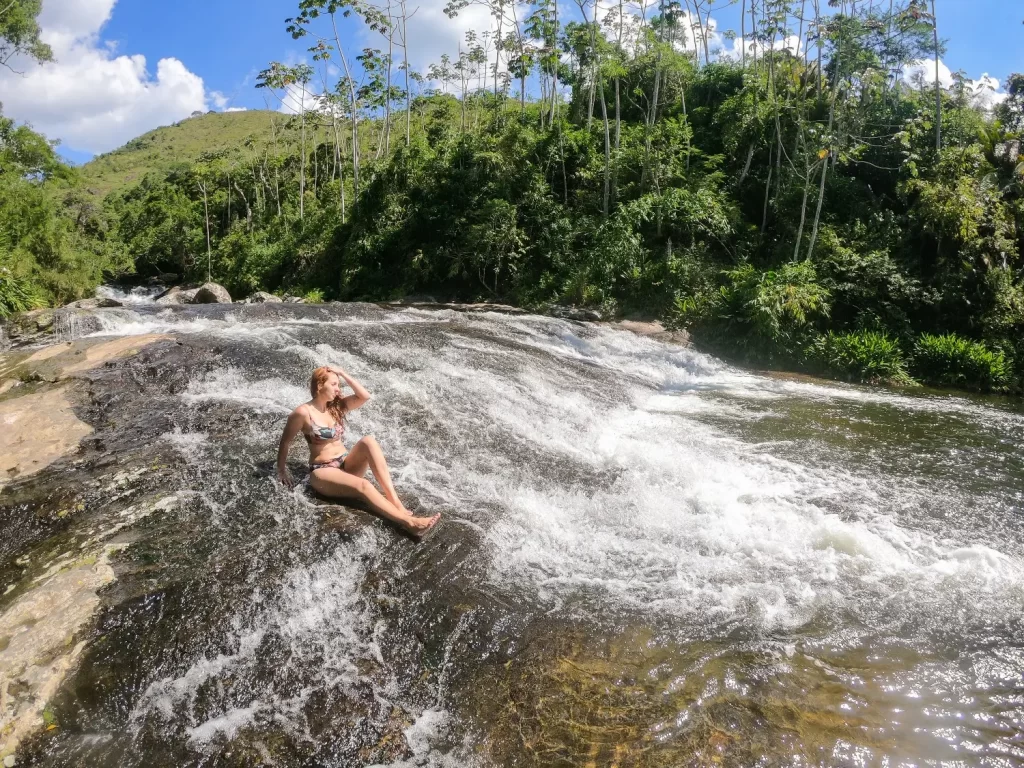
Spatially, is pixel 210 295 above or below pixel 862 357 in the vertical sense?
above

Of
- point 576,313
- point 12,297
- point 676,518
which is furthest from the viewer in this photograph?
point 576,313

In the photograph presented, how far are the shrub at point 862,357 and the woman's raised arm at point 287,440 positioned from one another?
35.3 feet

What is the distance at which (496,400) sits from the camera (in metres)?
7.79

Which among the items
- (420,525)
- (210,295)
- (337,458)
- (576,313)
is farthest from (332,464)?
(210,295)

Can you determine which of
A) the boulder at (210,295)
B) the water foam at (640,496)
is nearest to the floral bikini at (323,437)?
the water foam at (640,496)

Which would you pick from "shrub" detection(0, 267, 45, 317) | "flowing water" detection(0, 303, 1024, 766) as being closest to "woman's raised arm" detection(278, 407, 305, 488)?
"flowing water" detection(0, 303, 1024, 766)

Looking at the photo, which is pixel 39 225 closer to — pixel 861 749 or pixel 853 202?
pixel 853 202

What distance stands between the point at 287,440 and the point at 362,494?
77 centimetres

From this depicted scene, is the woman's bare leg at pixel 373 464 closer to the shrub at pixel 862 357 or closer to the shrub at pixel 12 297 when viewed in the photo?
the shrub at pixel 862 357

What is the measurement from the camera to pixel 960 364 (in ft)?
37.9

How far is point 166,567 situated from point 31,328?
391 inches

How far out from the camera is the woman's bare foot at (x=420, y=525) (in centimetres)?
459

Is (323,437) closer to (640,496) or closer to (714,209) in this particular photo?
(640,496)

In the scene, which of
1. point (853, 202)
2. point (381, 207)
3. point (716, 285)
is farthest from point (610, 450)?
point (381, 207)
